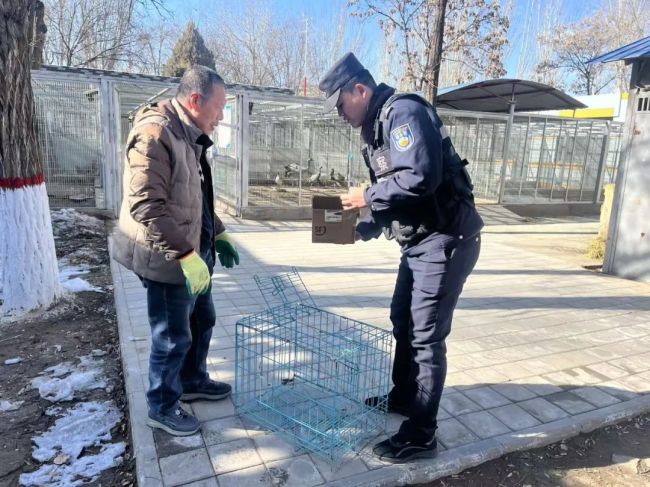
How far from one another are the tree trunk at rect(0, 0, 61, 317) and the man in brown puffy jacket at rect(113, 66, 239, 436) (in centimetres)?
228

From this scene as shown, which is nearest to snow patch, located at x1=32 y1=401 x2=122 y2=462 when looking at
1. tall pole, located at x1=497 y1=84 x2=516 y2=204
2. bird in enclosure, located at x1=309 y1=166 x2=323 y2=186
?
bird in enclosure, located at x1=309 y1=166 x2=323 y2=186

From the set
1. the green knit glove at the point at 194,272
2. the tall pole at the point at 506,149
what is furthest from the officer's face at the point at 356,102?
the tall pole at the point at 506,149

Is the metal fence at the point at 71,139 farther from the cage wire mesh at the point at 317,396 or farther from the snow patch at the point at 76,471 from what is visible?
the snow patch at the point at 76,471

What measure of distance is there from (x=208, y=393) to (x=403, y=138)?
193 cm

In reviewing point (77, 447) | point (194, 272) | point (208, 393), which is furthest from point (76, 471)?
point (194, 272)

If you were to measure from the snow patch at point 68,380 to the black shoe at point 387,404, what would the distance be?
5.96 ft

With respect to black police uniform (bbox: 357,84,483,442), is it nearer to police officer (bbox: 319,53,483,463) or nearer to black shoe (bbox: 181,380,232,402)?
police officer (bbox: 319,53,483,463)

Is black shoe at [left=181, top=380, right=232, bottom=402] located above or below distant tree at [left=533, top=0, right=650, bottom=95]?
below

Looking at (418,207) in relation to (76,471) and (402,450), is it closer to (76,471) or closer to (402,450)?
(402,450)

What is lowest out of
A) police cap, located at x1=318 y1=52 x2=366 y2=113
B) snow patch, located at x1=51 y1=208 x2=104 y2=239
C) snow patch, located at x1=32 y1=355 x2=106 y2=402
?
snow patch, located at x1=32 y1=355 x2=106 y2=402

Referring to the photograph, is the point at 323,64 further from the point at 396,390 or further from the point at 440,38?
the point at 396,390

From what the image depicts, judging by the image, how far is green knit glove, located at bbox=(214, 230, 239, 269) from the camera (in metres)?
3.10

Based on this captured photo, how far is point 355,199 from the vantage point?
2410 millimetres

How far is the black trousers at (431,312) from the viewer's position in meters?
2.32
